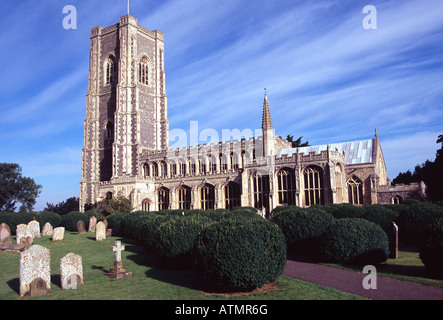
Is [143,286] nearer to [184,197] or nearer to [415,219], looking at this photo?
[415,219]

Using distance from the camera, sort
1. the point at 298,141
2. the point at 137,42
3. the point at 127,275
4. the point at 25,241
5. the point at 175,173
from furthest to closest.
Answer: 1. the point at 298,141
2. the point at 137,42
3. the point at 175,173
4. the point at 25,241
5. the point at 127,275

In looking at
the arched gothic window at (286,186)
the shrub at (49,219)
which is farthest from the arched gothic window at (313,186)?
the shrub at (49,219)

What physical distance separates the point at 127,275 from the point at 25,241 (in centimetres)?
1070

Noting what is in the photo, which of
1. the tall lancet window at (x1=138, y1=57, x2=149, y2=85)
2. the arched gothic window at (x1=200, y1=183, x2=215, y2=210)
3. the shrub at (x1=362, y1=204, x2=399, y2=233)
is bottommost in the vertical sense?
the shrub at (x1=362, y1=204, x2=399, y2=233)

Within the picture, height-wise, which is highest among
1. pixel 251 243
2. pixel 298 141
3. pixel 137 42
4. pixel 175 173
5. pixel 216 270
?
pixel 137 42

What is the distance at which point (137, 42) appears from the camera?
1996 inches

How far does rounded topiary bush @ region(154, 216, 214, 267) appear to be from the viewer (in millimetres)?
12562

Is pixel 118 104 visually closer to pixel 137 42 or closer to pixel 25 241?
pixel 137 42

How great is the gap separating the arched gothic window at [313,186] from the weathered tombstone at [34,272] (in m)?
26.4

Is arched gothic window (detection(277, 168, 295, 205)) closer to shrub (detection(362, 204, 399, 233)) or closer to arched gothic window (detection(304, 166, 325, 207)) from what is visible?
arched gothic window (detection(304, 166, 325, 207))

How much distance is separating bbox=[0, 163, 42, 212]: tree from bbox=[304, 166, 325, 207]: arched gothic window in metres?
52.4

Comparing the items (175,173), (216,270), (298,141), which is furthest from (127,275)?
(298,141)

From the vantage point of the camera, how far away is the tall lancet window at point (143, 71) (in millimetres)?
51125

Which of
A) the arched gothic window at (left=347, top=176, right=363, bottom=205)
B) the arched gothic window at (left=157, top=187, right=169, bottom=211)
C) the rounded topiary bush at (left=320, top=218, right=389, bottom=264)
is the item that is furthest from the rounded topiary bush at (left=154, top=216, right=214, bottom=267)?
the arched gothic window at (left=157, top=187, right=169, bottom=211)
